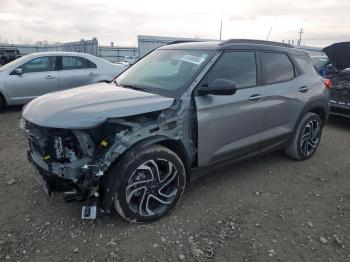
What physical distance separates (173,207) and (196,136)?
802mm

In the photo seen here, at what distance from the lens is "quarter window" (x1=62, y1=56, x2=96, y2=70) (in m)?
7.91

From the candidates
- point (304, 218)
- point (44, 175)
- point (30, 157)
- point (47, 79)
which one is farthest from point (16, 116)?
point (304, 218)

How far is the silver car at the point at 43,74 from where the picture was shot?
7316 millimetres

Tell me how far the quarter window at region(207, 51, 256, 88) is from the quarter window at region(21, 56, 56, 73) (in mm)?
5738

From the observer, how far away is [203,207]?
133 inches

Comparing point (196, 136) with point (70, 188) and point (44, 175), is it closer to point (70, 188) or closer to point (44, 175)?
point (70, 188)

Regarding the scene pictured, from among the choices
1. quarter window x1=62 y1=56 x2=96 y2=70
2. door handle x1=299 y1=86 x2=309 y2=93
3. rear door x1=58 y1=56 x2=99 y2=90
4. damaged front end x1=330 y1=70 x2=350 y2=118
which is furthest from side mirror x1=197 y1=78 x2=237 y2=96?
quarter window x1=62 y1=56 x2=96 y2=70

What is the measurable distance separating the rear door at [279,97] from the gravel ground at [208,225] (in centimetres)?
62

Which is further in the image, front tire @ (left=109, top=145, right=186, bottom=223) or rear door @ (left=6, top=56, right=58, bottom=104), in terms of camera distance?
rear door @ (left=6, top=56, right=58, bottom=104)

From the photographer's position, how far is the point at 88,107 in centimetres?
269

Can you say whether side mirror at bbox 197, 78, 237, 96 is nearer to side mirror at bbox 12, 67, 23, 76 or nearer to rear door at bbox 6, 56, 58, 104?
rear door at bbox 6, 56, 58, 104

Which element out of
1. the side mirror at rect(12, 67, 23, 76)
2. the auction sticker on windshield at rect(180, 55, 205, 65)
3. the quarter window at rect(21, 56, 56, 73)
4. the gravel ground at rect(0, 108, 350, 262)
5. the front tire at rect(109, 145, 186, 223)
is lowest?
the gravel ground at rect(0, 108, 350, 262)

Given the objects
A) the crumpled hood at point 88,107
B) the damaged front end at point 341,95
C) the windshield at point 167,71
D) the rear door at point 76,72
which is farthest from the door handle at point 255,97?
the rear door at point 76,72

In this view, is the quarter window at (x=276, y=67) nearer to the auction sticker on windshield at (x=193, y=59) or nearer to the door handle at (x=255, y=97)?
the door handle at (x=255, y=97)
